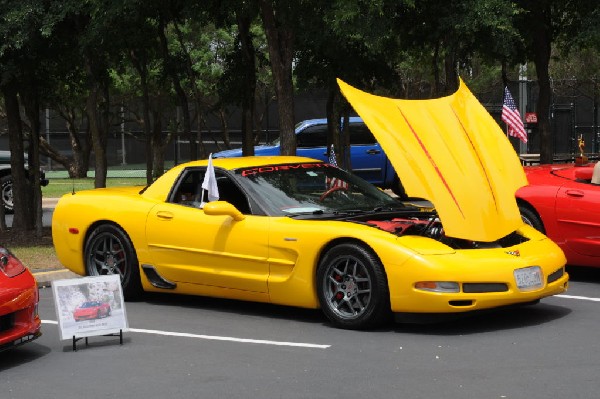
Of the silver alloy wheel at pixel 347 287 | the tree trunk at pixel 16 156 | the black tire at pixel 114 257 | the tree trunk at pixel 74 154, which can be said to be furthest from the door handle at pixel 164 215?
the tree trunk at pixel 74 154

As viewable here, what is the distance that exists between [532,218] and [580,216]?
1.93 feet

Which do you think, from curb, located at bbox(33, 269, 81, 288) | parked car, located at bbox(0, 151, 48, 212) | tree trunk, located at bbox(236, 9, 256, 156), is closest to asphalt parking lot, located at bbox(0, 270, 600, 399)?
curb, located at bbox(33, 269, 81, 288)

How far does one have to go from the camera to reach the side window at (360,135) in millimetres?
26266

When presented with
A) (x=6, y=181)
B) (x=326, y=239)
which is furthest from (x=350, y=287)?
(x=6, y=181)

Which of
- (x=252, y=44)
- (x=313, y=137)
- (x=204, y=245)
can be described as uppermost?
(x=252, y=44)

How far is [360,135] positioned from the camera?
1039 inches

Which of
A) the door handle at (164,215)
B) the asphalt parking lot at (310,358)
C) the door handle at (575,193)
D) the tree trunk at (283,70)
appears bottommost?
the asphalt parking lot at (310,358)

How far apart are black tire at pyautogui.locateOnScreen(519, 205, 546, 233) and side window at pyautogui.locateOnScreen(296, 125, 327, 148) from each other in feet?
51.0

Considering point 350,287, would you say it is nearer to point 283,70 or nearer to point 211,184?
point 211,184

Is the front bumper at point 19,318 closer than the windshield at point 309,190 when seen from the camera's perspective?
Yes

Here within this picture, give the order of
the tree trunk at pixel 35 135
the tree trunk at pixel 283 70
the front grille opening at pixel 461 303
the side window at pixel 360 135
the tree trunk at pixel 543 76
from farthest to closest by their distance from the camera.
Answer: the side window at pixel 360 135, the tree trunk at pixel 543 76, the tree trunk at pixel 35 135, the tree trunk at pixel 283 70, the front grille opening at pixel 461 303

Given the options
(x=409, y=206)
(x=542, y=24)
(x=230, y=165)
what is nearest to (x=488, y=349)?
(x=409, y=206)

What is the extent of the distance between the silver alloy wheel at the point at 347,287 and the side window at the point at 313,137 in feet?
59.2

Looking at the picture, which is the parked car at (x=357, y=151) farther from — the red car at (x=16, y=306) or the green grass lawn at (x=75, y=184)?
the red car at (x=16, y=306)
